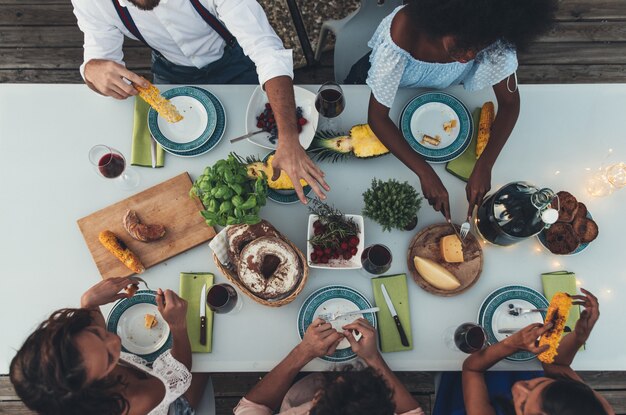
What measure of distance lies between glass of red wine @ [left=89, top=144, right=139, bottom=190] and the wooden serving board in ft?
3.82

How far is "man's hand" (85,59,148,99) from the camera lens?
162 centimetres

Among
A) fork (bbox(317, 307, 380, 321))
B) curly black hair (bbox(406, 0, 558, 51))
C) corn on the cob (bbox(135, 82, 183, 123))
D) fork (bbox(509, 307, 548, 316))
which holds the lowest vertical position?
fork (bbox(317, 307, 380, 321))

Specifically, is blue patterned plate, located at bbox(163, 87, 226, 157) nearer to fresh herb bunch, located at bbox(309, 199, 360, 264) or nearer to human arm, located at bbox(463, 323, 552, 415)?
fresh herb bunch, located at bbox(309, 199, 360, 264)

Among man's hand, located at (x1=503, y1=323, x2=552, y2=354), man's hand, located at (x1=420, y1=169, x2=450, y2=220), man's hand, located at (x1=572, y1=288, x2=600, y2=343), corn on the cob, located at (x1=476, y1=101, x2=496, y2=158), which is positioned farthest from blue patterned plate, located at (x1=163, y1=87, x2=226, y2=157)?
man's hand, located at (x1=572, y1=288, x2=600, y2=343)

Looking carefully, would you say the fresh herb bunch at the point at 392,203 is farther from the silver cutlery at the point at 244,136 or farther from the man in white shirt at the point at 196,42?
the silver cutlery at the point at 244,136

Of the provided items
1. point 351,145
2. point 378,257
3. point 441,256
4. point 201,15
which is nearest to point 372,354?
point 378,257

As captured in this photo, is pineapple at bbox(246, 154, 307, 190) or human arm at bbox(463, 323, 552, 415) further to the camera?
pineapple at bbox(246, 154, 307, 190)

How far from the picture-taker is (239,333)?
1.59 m

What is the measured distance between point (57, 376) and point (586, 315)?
178 centimetres

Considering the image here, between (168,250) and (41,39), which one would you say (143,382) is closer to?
(168,250)

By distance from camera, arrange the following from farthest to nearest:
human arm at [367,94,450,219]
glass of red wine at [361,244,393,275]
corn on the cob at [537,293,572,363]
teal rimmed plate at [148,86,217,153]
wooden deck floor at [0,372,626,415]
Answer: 1. wooden deck floor at [0,372,626,415]
2. teal rimmed plate at [148,86,217,153]
3. human arm at [367,94,450,219]
4. glass of red wine at [361,244,393,275]
5. corn on the cob at [537,293,572,363]

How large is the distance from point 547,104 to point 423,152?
578 millimetres

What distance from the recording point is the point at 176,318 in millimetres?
1482

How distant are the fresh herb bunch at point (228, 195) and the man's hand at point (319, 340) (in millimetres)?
436
